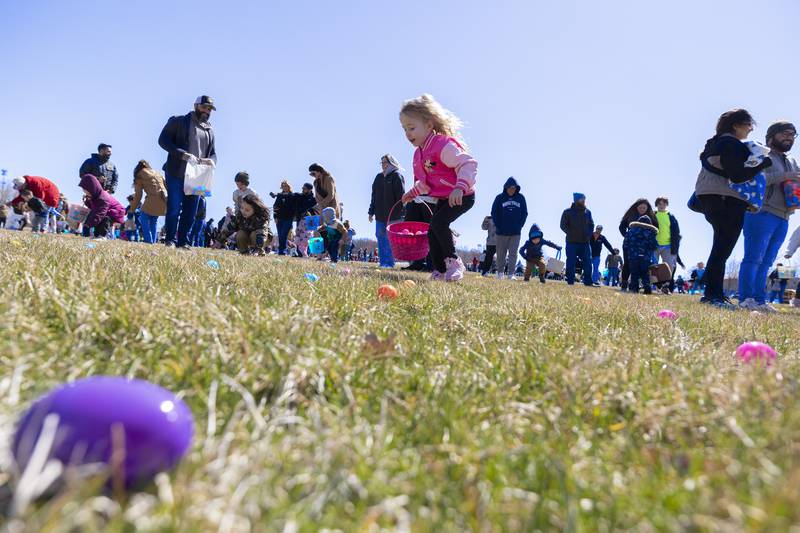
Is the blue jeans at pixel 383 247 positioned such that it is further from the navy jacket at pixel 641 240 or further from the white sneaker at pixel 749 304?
the white sneaker at pixel 749 304

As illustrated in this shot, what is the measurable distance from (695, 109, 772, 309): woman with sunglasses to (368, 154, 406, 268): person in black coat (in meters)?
5.58

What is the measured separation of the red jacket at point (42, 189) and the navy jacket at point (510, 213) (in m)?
11.5

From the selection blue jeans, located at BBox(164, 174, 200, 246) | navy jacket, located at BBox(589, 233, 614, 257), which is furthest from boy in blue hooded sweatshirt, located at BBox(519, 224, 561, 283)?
blue jeans, located at BBox(164, 174, 200, 246)

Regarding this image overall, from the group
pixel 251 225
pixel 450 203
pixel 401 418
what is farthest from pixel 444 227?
pixel 251 225

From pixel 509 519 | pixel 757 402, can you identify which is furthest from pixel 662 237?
pixel 509 519

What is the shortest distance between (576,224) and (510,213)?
1.80 m

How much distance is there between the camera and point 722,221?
6.40m

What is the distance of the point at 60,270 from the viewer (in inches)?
108

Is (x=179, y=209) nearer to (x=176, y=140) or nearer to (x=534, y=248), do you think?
(x=176, y=140)

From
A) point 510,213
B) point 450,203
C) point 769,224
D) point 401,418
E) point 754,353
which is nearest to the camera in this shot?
point 401,418

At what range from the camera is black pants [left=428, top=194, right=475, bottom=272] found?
616 cm

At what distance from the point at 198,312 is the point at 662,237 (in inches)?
467

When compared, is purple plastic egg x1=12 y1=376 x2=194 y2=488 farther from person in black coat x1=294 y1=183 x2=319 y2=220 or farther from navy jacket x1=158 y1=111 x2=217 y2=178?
person in black coat x1=294 y1=183 x2=319 y2=220

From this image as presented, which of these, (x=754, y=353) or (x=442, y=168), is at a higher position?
(x=442, y=168)
